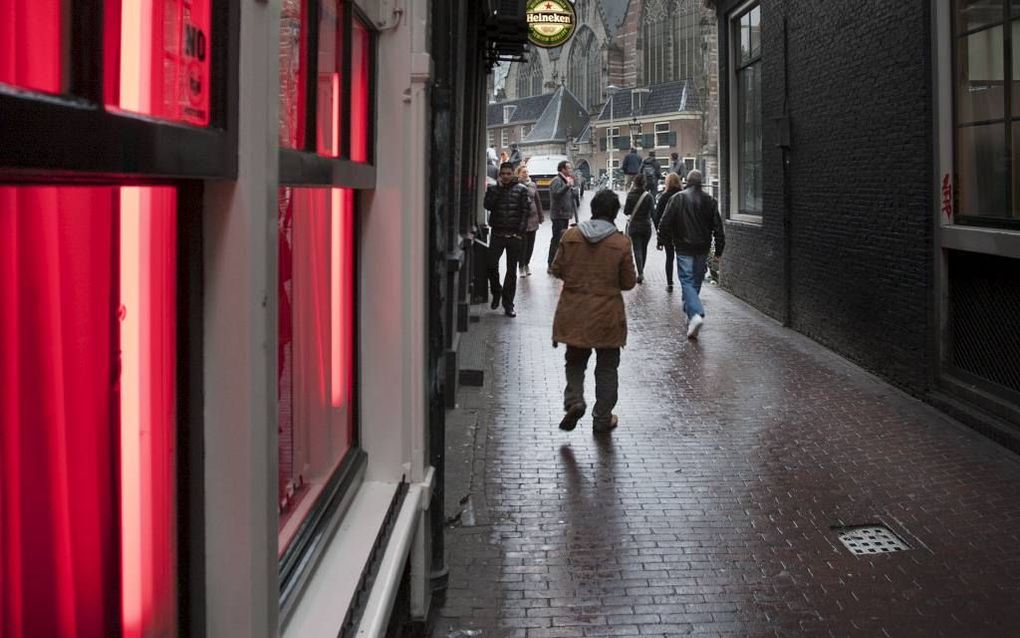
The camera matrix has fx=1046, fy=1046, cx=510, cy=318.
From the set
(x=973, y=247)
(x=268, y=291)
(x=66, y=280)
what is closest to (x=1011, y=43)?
(x=973, y=247)

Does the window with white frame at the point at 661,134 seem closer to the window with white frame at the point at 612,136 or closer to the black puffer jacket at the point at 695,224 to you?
the window with white frame at the point at 612,136

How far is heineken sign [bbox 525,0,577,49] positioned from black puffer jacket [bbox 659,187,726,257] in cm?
429

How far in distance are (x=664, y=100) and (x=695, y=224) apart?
54.3 metres

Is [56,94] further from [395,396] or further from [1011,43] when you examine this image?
[1011,43]

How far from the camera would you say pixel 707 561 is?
5.18 m

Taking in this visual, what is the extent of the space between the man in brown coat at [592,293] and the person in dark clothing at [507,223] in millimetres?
5892

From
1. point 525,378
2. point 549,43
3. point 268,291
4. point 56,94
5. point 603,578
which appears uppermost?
point 549,43

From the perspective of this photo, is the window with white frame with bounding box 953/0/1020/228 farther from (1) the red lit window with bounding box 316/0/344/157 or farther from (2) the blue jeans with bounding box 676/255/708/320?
(1) the red lit window with bounding box 316/0/344/157

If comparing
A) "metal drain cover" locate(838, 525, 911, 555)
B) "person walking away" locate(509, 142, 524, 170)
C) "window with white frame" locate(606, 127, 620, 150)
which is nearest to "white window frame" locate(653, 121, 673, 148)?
"window with white frame" locate(606, 127, 620, 150)

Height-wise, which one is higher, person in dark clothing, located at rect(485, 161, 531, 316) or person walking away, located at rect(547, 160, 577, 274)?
person walking away, located at rect(547, 160, 577, 274)

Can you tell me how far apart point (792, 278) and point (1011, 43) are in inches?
221

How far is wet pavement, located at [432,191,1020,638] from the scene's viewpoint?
4570mm

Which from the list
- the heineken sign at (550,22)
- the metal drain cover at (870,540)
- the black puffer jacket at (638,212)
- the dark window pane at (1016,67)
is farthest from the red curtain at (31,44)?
the black puffer jacket at (638,212)

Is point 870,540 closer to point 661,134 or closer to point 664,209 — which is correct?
point 664,209
